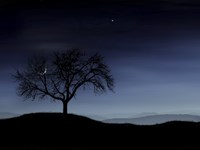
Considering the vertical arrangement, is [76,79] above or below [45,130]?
above

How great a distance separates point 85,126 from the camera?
233 ft

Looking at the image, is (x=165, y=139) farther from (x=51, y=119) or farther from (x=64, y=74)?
(x=64, y=74)

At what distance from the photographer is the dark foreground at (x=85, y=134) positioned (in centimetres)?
5927

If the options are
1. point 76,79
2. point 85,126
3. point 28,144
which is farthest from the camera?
point 76,79

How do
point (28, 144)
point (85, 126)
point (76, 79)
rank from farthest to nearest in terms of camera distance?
point (76, 79) < point (85, 126) < point (28, 144)

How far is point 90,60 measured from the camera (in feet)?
277

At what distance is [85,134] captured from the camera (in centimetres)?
6588

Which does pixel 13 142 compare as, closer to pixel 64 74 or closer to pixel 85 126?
pixel 85 126

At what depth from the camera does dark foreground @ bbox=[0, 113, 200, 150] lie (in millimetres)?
A: 59272

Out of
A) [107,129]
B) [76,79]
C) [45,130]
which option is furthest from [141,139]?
[76,79]

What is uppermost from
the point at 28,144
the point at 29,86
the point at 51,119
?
the point at 29,86

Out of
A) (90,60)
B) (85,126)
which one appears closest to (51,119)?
(85,126)

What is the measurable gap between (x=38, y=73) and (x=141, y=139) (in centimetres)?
3069

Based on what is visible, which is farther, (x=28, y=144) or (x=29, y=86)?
(x=29, y=86)
